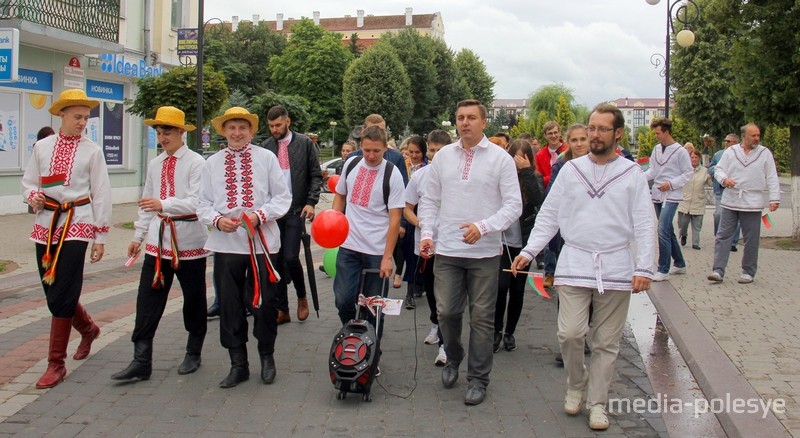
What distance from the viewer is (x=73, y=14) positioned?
60.3ft

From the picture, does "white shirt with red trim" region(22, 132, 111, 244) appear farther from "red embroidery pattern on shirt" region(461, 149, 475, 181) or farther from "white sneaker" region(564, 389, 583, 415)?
"white sneaker" region(564, 389, 583, 415)

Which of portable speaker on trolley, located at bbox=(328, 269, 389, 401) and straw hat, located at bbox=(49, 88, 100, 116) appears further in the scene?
straw hat, located at bbox=(49, 88, 100, 116)

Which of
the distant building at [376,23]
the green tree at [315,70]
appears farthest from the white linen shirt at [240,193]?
the distant building at [376,23]

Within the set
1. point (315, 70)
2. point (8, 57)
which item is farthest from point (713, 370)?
point (315, 70)

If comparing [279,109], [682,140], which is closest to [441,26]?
[682,140]

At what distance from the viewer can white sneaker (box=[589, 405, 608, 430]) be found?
4.72 m

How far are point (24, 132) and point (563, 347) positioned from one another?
16.6 metres

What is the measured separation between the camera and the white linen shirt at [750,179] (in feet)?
31.2

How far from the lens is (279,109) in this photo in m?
7.30

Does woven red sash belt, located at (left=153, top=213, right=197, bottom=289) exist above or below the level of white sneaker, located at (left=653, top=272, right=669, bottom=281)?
above

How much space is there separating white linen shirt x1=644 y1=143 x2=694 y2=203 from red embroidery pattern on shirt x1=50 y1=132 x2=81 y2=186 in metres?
6.90

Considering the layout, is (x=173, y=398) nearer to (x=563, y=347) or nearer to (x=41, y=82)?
(x=563, y=347)

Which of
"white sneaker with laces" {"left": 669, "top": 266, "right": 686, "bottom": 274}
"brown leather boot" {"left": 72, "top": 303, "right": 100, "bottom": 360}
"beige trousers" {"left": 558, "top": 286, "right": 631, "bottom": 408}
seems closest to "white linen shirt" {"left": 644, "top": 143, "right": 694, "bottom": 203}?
"white sneaker with laces" {"left": 669, "top": 266, "right": 686, "bottom": 274}

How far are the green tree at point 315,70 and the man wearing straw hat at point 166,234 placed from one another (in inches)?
2514
